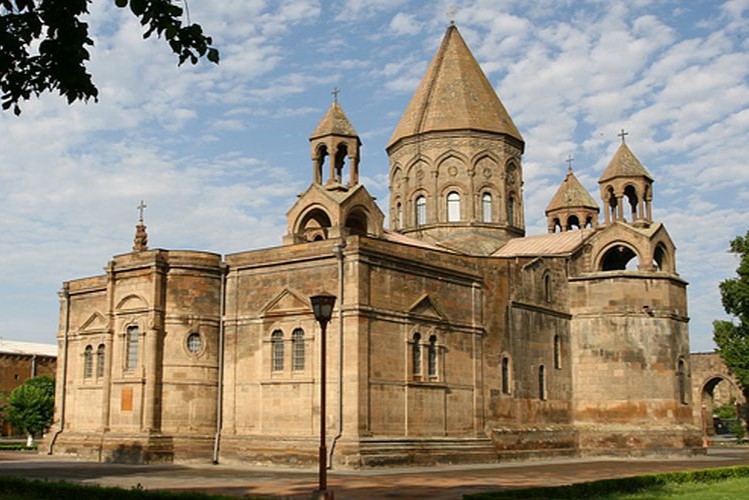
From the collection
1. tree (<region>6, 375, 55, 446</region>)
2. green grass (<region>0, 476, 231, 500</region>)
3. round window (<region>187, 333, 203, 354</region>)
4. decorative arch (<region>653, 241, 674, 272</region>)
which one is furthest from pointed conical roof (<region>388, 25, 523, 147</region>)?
green grass (<region>0, 476, 231, 500</region>)

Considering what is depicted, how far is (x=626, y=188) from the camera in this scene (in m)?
43.6

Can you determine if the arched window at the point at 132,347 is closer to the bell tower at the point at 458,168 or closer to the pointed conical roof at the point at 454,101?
the bell tower at the point at 458,168

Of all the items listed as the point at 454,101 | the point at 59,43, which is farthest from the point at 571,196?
the point at 59,43

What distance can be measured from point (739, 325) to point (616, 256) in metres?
10.7

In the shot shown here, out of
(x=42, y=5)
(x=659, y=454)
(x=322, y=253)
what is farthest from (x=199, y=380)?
(x=42, y=5)

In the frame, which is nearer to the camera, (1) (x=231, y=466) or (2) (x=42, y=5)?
(2) (x=42, y=5)

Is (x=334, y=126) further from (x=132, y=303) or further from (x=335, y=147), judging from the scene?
(x=132, y=303)

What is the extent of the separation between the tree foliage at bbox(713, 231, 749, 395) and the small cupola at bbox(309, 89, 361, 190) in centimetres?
2759

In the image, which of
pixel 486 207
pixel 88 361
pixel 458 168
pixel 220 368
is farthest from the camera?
pixel 486 207

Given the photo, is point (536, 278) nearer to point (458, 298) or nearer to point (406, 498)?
point (458, 298)

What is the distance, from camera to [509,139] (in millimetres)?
45656

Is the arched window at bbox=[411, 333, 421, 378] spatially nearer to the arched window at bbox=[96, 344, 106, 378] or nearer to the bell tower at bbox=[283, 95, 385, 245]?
the bell tower at bbox=[283, 95, 385, 245]

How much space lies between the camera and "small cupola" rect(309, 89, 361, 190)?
115 ft

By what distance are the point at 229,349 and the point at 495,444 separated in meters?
11.1
